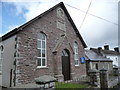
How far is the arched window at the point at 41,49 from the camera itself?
1013cm

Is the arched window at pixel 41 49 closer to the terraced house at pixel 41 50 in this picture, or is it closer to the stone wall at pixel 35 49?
the terraced house at pixel 41 50

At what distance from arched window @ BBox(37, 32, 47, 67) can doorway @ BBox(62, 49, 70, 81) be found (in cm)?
246

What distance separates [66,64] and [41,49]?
3.57 meters

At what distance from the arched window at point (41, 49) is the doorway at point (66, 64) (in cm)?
246

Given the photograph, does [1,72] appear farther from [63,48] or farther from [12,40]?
[63,48]

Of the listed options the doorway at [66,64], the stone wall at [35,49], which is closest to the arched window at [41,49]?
the stone wall at [35,49]

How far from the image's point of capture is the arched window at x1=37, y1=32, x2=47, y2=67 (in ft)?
Answer: 33.2

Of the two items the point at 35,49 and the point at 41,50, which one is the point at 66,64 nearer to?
the point at 41,50

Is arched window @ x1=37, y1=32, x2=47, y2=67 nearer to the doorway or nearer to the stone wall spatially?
the stone wall

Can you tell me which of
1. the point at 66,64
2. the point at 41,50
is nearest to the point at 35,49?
the point at 41,50

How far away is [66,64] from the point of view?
12516 mm

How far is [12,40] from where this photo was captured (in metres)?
9.09

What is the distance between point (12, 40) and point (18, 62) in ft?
6.12

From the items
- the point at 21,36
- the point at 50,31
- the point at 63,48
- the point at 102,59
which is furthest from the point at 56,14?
the point at 102,59
